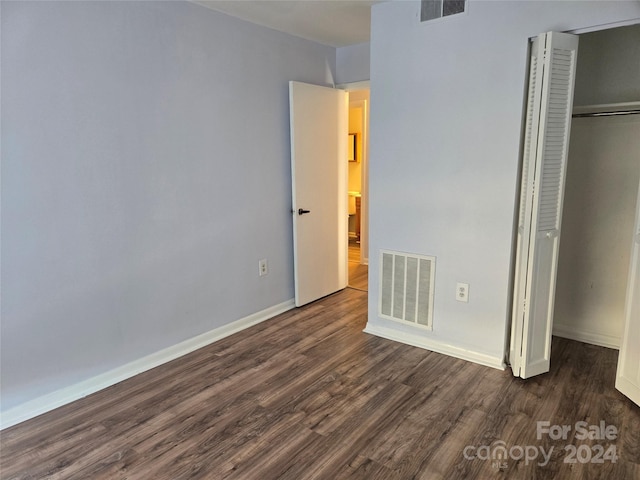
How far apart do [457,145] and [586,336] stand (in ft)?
5.65

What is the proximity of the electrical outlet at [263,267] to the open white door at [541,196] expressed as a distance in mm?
1943

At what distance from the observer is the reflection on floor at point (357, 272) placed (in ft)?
15.3

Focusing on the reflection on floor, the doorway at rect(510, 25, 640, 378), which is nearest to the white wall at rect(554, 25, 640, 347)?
the doorway at rect(510, 25, 640, 378)

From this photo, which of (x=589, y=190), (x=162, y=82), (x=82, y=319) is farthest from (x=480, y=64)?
(x=82, y=319)

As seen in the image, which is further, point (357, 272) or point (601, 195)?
point (357, 272)

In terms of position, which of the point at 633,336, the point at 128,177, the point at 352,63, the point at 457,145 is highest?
the point at 352,63

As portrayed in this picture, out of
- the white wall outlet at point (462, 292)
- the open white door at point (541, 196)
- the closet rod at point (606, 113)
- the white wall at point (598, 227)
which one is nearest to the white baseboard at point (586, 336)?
the white wall at point (598, 227)

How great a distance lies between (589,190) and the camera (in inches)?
119

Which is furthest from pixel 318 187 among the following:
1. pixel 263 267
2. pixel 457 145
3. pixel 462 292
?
pixel 462 292

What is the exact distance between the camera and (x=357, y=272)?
5.14 m

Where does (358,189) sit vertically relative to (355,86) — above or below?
below

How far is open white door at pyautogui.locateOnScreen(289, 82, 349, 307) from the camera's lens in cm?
373

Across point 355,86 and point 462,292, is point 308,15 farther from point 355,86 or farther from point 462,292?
point 462,292

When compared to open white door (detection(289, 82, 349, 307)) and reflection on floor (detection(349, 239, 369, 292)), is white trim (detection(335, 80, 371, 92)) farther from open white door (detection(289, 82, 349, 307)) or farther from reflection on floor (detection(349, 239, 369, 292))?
reflection on floor (detection(349, 239, 369, 292))
